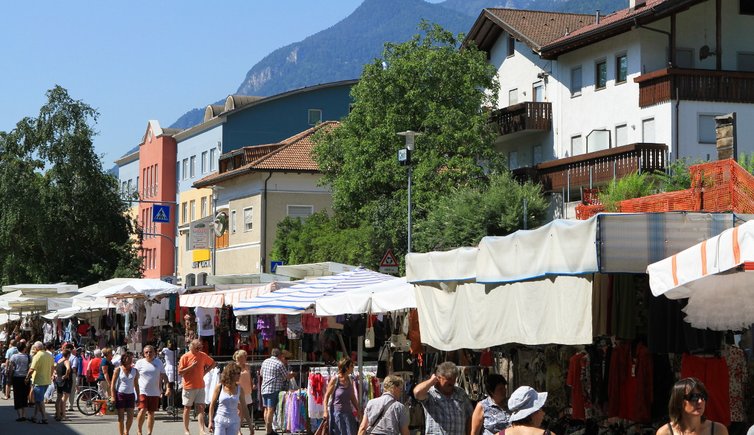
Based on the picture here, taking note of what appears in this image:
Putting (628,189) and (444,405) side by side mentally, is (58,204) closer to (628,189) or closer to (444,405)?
(628,189)

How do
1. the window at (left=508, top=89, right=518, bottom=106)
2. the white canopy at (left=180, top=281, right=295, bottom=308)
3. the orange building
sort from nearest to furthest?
the white canopy at (left=180, top=281, right=295, bottom=308) → the window at (left=508, top=89, right=518, bottom=106) → the orange building

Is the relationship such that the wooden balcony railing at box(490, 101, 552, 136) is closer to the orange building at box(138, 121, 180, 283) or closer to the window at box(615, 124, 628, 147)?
the window at box(615, 124, 628, 147)

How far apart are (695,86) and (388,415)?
32.8m

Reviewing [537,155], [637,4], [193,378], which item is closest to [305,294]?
[193,378]

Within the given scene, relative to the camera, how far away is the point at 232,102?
8450 cm

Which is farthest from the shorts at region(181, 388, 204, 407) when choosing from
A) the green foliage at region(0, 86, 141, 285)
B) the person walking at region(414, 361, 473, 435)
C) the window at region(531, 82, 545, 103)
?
the green foliage at region(0, 86, 141, 285)

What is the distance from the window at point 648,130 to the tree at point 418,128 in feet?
18.7

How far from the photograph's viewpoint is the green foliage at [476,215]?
4481 cm

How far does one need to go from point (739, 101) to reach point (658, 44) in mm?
3459

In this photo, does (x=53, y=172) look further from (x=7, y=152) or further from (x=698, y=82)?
(x=698, y=82)

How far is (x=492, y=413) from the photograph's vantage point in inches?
476

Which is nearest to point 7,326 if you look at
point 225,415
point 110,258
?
point 110,258

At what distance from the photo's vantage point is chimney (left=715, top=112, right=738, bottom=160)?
33516 millimetres

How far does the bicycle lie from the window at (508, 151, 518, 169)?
27031mm
